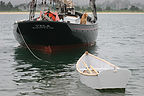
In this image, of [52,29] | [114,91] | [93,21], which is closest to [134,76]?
[114,91]

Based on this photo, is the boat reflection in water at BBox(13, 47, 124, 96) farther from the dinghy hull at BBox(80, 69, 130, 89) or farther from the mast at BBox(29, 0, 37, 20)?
the mast at BBox(29, 0, 37, 20)

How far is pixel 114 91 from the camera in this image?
15.8 meters

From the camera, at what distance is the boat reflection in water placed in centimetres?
1627

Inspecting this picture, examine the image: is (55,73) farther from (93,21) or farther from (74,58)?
(93,21)

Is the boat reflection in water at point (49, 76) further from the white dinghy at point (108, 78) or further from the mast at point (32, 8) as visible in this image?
the mast at point (32, 8)

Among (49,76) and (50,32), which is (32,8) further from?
(49,76)

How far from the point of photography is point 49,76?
19734 mm

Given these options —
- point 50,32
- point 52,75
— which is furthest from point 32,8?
point 52,75

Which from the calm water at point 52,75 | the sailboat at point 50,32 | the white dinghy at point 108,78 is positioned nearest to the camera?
the white dinghy at point 108,78

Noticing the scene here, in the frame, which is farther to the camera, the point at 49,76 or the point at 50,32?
the point at 50,32

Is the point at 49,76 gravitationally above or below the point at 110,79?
below

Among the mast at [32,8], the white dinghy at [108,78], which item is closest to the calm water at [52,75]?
the white dinghy at [108,78]

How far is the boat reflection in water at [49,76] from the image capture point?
16266 mm

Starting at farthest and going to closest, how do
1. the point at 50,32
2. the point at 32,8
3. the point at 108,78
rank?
the point at 32,8
the point at 50,32
the point at 108,78
